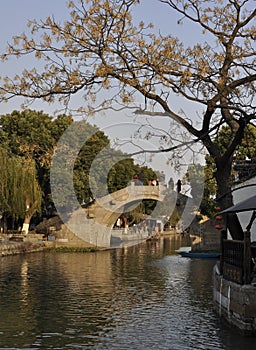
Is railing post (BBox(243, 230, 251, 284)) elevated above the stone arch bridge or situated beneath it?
situated beneath

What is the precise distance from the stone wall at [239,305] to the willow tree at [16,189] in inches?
978

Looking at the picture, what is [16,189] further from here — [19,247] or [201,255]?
[201,255]

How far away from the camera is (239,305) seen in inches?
459

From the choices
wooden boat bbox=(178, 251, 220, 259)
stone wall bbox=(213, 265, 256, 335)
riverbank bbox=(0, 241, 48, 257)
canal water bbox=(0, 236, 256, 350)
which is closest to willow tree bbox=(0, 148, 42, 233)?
riverbank bbox=(0, 241, 48, 257)

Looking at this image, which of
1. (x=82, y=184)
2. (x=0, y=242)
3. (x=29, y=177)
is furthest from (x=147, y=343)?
(x=82, y=184)

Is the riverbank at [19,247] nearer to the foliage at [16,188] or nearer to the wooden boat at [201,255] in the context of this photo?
the foliage at [16,188]

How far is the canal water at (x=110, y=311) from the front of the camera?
11.2 meters

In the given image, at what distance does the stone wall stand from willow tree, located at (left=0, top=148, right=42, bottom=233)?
24.8 metres

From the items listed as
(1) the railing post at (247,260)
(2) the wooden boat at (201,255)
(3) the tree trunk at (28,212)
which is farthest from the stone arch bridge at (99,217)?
(1) the railing post at (247,260)

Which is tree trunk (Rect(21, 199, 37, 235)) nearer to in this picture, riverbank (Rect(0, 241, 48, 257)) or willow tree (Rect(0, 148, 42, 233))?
willow tree (Rect(0, 148, 42, 233))

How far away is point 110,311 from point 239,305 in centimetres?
402

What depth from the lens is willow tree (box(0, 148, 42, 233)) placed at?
37375mm

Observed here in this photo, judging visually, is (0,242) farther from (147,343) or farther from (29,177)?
(147,343)

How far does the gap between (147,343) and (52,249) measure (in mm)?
29865
